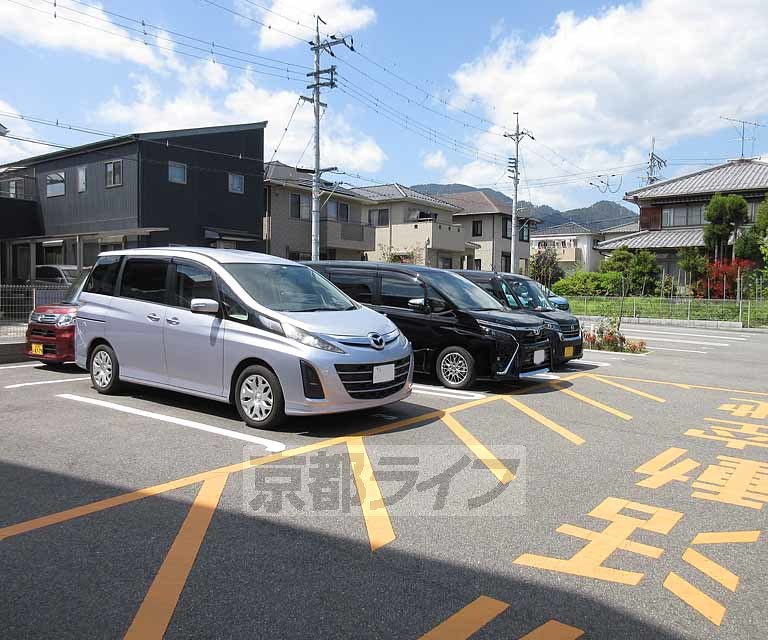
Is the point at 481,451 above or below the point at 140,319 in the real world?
below

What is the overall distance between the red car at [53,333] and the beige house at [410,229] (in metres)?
26.7

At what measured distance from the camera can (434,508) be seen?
162 inches

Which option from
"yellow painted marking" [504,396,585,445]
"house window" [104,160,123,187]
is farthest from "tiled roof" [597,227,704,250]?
"yellow painted marking" [504,396,585,445]

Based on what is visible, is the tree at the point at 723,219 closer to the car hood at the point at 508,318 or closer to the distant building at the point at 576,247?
the car hood at the point at 508,318

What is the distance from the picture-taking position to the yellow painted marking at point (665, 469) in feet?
15.7

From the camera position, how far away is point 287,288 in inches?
264

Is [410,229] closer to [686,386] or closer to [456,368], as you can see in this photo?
[686,386]

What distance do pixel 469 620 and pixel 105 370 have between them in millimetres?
5951

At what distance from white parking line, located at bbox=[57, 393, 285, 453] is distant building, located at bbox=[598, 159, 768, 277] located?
3172cm

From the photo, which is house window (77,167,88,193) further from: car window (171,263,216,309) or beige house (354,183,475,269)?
car window (171,263,216,309)

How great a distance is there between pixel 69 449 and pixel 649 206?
3819 centimetres

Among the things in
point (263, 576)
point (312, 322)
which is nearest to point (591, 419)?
point (312, 322)

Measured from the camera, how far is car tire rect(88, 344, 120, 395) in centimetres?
725

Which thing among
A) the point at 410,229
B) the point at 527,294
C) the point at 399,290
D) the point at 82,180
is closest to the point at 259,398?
the point at 399,290
